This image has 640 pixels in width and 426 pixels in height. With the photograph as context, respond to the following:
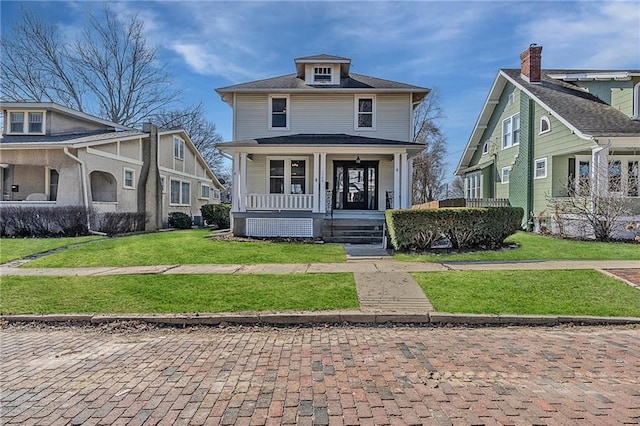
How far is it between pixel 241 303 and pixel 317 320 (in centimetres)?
142

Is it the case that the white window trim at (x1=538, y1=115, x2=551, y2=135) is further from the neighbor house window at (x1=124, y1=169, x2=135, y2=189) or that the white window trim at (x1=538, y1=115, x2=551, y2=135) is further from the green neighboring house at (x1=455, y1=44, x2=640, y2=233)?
the neighbor house window at (x1=124, y1=169, x2=135, y2=189)

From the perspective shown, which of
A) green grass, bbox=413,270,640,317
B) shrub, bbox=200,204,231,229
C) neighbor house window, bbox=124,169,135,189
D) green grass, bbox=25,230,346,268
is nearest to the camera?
green grass, bbox=413,270,640,317

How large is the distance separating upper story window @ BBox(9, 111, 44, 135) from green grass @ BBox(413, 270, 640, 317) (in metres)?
21.1

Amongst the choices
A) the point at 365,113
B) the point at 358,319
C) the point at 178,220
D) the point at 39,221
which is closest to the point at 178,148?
the point at 178,220

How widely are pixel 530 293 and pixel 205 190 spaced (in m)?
26.6

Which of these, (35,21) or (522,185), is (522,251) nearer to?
(522,185)

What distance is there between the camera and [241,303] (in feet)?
21.2

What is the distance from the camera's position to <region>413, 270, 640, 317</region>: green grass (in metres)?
6.12

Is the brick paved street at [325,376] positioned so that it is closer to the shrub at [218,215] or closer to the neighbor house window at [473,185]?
the shrub at [218,215]

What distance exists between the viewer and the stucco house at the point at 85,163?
17.1 m

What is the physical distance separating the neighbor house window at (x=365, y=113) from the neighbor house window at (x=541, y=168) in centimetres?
817

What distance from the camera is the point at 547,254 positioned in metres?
10.5

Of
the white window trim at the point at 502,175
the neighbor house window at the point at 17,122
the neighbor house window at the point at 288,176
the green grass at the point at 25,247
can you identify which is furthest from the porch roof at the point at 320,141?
the neighbor house window at the point at 17,122

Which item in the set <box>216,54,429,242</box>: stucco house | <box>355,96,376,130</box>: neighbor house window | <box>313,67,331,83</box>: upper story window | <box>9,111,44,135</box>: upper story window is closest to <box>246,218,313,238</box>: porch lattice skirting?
<box>216,54,429,242</box>: stucco house
